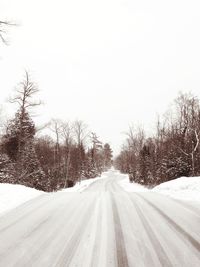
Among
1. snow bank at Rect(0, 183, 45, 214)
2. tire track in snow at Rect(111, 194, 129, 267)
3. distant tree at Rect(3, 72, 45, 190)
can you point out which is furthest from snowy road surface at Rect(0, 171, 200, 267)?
distant tree at Rect(3, 72, 45, 190)

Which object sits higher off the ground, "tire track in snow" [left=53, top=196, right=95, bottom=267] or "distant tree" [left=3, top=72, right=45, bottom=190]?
"distant tree" [left=3, top=72, right=45, bottom=190]

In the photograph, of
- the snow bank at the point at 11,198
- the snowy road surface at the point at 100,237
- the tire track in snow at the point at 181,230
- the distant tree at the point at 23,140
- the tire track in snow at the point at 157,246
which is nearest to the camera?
the tire track in snow at the point at 157,246

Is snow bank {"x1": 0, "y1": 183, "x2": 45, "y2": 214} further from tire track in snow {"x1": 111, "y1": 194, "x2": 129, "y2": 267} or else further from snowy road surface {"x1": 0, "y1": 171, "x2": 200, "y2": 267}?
tire track in snow {"x1": 111, "y1": 194, "x2": 129, "y2": 267}

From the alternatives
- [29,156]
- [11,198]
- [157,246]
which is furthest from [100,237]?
[29,156]

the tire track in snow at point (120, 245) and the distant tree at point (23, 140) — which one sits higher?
the distant tree at point (23, 140)

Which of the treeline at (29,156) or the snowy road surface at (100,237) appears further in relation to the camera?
the treeline at (29,156)

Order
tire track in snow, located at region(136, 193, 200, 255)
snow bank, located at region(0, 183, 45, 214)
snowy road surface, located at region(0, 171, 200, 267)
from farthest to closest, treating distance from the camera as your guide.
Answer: snow bank, located at region(0, 183, 45, 214)
tire track in snow, located at region(136, 193, 200, 255)
snowy road surface, located at region(0, 171, 200, 267)

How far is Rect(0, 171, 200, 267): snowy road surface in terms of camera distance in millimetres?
4812

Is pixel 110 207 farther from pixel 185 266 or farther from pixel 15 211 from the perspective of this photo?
pixel 185 266

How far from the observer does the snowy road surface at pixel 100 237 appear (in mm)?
4812

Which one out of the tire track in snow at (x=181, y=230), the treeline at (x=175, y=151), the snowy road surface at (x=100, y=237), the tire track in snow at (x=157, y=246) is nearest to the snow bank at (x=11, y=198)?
the snowy road surface at (x=100, y=237)

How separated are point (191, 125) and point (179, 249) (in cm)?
3011

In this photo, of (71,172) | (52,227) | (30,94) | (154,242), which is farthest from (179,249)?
(71,172)

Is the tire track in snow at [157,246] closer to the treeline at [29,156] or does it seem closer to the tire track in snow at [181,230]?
the tire track in snow at [181,230]
